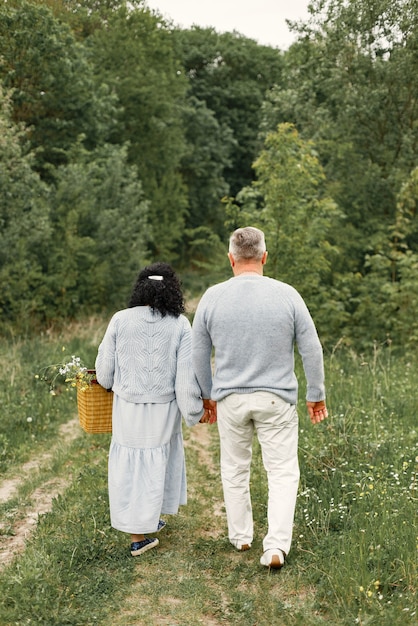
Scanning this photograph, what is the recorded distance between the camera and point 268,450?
449cm

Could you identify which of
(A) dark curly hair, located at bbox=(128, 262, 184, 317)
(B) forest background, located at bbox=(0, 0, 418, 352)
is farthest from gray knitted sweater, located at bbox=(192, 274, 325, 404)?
(B) forest background, located at bbox=(0, 0, 418, 352)

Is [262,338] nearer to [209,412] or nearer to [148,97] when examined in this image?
[209,412]

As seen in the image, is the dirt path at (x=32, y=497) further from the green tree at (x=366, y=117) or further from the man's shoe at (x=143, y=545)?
the green tree at (x=366, y=117)

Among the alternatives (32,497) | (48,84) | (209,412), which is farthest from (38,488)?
(48,84)

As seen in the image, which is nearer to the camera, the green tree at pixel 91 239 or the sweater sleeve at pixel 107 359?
the sweater sleeve at pixel 107 359

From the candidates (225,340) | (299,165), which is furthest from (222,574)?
(299,165)

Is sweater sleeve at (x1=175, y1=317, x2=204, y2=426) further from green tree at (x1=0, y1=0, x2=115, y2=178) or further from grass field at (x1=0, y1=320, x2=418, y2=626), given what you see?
green tree at (x1=0, y1=0, x2=115, y2=178)

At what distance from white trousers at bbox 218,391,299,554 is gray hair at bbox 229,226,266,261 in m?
0.86

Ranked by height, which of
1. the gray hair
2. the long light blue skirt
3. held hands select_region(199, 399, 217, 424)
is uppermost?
the gray hair

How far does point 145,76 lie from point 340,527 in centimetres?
2320

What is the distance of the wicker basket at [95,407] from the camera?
→ 5.05m

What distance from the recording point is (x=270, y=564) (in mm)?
4367

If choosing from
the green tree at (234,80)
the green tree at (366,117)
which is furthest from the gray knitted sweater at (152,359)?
the green tree at (234,80)

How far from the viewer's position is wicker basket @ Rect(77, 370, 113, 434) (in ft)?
16.6
